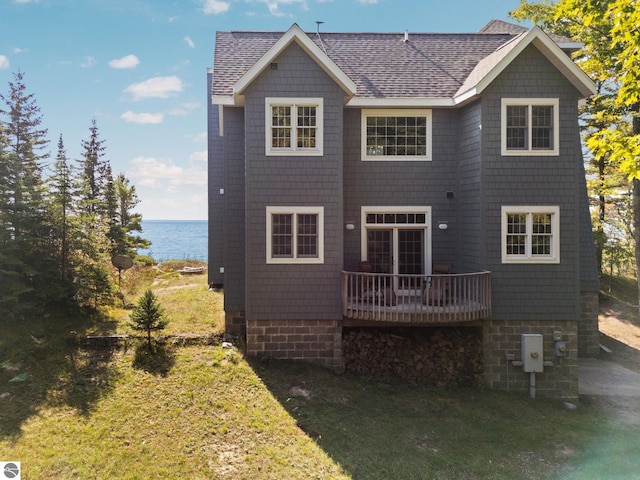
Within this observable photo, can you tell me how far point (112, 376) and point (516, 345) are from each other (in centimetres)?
1054

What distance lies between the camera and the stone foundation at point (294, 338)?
432 inches

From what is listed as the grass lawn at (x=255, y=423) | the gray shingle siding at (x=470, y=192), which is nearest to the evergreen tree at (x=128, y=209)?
the grass lawn at (x=255, y=423)

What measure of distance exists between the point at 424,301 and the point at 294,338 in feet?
12.2

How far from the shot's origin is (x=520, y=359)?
1088 cm

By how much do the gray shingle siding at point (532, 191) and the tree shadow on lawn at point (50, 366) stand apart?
10376 mm

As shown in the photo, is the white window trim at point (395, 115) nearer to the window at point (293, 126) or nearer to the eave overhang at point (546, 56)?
the eave overhang at point (546, 56)

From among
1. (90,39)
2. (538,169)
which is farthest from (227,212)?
(90,39)

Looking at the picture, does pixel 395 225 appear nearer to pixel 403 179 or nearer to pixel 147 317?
pixel 403 179

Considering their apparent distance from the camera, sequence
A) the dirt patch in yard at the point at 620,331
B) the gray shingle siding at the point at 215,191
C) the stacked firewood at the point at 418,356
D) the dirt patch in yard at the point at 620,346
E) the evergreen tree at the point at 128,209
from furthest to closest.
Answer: the evergreen tree at the point at 128,209, the gray shingle siding at the point at 215,191, the dirt patch in yard at the point at 620,331, the stacked firewood at the point at 418,356, the dirt patch in yard at the point at 620,346

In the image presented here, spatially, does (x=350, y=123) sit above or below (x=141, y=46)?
below

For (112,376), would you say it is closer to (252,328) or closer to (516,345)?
(252,328)

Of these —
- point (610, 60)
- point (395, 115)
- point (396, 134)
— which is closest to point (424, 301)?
point (396, 134)

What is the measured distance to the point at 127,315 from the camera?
42.8 feet

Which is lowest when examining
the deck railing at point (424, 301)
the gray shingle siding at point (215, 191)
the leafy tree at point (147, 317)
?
the leafy tree at point (147, 317)
